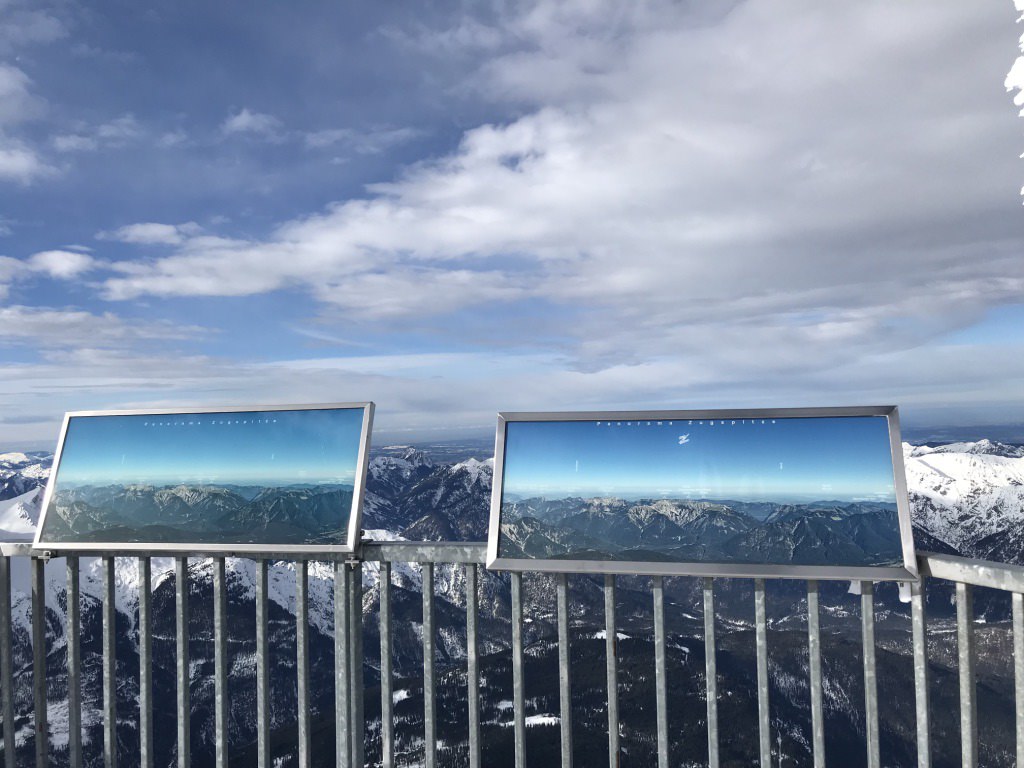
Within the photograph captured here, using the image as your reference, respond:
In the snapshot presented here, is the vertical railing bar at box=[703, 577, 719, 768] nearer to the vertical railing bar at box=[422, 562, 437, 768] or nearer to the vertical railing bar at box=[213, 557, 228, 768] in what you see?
the vertical railing bar at box=[422, 562, 437, 768]

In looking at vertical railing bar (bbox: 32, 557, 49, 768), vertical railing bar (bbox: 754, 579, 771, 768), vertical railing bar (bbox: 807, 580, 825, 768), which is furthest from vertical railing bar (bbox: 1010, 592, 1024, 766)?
vertical railing bar (bbox: 32, 557, 49, 768)

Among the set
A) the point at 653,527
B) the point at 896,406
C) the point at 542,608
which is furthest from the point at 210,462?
the point at 542,608

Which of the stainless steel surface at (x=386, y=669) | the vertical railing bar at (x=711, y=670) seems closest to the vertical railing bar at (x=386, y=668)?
the stainless steel surface at (x=386, y=669)

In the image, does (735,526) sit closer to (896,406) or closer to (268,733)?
(896,406)

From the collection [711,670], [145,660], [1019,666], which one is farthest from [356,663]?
[1019,666]

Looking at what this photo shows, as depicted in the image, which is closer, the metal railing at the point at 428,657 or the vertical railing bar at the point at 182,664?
the metal railing at the point at 428,657

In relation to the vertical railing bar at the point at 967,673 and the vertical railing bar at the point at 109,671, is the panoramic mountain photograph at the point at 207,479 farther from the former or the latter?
the vertical railing bar at the point at 967,673

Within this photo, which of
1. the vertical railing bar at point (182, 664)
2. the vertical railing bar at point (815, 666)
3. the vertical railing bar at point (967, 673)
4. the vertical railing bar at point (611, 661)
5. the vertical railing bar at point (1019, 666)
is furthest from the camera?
the vertical railing bar at point (182, 664)
